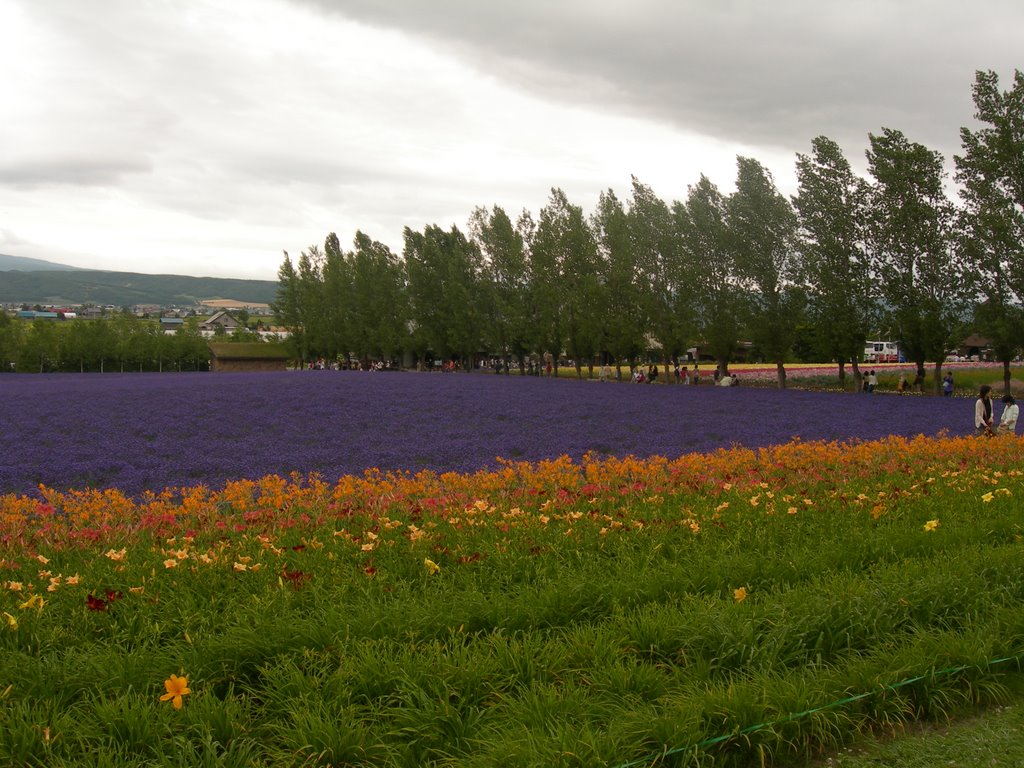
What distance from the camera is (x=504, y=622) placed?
4.82m

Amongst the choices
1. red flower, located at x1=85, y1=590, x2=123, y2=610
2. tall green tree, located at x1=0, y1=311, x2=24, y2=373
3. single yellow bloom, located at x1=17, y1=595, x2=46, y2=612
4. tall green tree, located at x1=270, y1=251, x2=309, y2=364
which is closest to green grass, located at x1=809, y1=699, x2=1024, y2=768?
red flower, located at x1=85, y1=590, x2=123, y2=610

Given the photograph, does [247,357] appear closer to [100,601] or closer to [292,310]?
[292,310]

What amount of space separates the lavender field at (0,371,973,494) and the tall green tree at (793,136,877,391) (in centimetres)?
1078

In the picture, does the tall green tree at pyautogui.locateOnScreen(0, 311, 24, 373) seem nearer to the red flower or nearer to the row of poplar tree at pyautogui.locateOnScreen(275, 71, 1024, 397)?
the row of poplar tree at pyautogui.locateOnScreen(275, 71, 1024, 397)

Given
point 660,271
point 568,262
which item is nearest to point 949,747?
point 660,271

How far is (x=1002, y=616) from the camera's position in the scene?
4.97 metres

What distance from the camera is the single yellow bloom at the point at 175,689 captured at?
12.0ft

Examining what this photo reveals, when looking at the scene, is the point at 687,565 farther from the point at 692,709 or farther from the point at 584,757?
the point at 584,757

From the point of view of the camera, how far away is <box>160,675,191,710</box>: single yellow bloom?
145 inches

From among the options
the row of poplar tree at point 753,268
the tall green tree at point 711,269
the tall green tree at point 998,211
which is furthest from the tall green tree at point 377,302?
the tall green tree at point 998,211

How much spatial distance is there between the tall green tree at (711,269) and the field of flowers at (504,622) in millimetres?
42906

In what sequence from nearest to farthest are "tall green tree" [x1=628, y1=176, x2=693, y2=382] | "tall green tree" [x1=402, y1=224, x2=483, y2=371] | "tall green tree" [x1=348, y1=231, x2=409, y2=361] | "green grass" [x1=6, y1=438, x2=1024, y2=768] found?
"green grass" [x1=6, y1=438, x2=1024, y2=768] < "tall green tree" [x1=628, y1=176, x2=693, y2=382] < "tall green tree" [x1=402, y1=224, x2=483, y2=371] < "tall green tree" [x1=348, y1=231, x2=409, y2=361]

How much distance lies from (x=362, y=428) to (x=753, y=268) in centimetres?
3517

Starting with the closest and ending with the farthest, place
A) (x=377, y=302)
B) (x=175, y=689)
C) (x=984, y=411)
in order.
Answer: (x=175, y=689) < (x=984, y=411) < (x=377, y=302)
